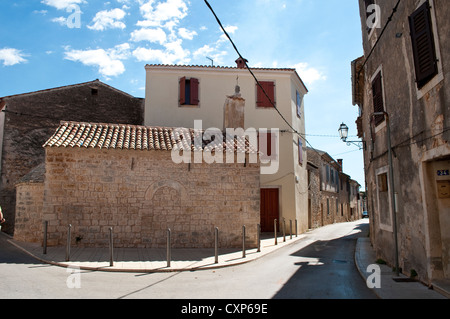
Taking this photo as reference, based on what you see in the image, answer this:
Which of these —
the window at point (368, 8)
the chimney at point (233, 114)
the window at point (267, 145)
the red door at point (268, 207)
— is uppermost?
the window at point (368, 8)

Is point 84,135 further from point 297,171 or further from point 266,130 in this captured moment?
point 297,171

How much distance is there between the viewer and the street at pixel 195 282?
5910 millimetres

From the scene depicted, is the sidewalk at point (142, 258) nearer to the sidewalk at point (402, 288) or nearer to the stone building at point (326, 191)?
the sidewalk at point (402, 288)

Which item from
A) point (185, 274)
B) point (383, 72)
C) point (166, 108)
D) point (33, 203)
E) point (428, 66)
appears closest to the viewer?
point (428, 66)

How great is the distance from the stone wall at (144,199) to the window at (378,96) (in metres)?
4.72

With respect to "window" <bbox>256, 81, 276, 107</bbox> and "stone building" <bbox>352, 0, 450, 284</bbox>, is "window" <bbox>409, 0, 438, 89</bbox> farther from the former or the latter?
"window" <bbox>256, 81, 276, 107</bbox>

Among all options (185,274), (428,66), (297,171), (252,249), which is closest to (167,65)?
(297,171)

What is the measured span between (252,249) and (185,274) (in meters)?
4.38

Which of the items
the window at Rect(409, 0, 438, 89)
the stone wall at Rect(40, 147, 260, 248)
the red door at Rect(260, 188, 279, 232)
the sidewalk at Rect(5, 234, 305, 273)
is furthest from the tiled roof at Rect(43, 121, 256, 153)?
the window at Rect(409, 0, 438, 89)

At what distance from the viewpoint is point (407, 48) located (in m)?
7.15

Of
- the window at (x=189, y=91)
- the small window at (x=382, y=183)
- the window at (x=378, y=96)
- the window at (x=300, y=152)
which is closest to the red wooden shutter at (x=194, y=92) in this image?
the window at (x=189, y=91)

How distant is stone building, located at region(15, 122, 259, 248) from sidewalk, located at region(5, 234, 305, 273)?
61 centimetres

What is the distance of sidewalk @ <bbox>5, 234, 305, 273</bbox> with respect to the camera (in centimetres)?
830

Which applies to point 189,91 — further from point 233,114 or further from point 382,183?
point 382,183
